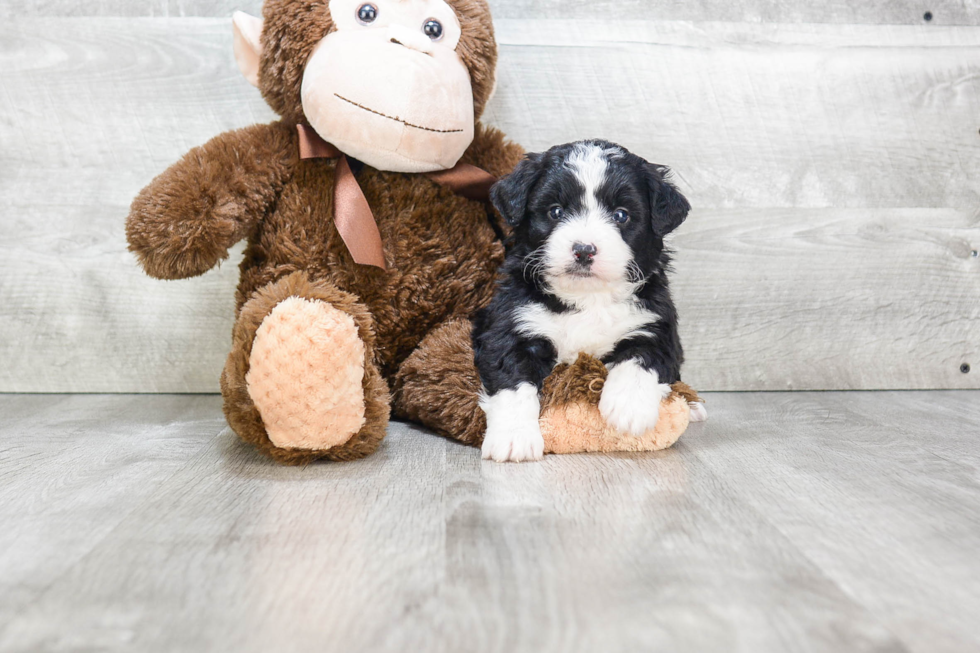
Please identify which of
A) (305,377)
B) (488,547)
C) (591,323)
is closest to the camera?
(488,547)

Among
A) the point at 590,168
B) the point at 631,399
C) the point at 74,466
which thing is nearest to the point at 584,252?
the point at 590,168

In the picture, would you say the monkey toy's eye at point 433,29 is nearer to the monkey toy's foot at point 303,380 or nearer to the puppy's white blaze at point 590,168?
the puppy's white blaze at point 590,168

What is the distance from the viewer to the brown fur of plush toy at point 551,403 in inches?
62.2

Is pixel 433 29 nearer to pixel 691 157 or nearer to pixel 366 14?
pixel 366 14

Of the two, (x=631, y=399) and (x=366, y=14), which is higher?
(x=366, y=14)

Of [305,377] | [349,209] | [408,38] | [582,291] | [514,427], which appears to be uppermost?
[408,38]

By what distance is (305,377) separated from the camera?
1.42 meters

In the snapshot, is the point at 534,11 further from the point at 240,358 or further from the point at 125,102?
the point at 240,358

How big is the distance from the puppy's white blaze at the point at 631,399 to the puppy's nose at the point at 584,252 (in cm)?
23

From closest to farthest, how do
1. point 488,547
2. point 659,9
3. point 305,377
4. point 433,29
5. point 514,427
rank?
point 488,547 → point 305,377 → point 514,427 → point 433,29 → point 659,9

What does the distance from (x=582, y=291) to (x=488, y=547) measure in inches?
26.1

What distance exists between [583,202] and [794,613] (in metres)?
0.89

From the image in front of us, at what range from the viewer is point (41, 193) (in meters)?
2.22

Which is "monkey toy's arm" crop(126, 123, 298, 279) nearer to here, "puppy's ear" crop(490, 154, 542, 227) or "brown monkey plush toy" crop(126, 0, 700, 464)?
"brown monkey plush toy" crop(126, 0, 700, 464)
